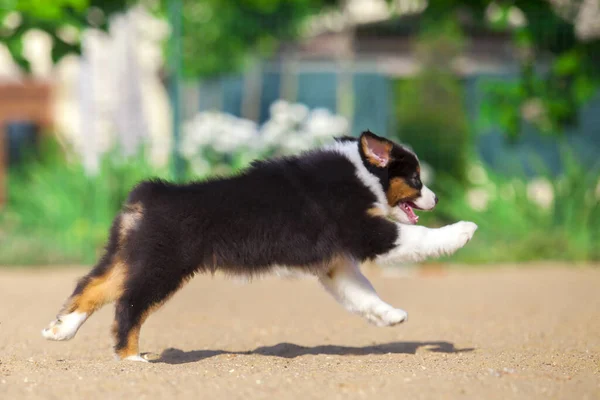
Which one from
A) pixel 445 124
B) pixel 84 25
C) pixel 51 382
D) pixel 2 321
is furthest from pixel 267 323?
pixel 445 124

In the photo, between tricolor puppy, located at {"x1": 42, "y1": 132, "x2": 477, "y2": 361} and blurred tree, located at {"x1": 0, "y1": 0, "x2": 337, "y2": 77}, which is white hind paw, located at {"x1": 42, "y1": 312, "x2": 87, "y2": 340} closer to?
tricolor puppy, located at {"x1": 42, "y1": 132, "x2": 477, "y2": 361}

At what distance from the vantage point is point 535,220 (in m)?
11.5

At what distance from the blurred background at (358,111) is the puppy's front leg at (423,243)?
5.17m

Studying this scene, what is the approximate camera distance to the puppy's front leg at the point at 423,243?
534 centimetres

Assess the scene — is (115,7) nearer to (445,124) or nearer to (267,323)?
(267,323)

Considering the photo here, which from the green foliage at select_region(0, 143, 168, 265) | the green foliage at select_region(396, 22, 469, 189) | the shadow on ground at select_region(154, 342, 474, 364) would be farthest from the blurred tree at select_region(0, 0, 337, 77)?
the shadow on ground at select_region(154, 342, 474, 364)

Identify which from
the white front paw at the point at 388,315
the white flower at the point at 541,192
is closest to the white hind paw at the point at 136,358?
the white front paw at the point at 388,315

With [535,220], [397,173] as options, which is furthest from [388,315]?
[535,220]

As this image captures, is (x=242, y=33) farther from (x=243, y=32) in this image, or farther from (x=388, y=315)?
(x=388, y=315)

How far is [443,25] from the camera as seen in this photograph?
12.8 metres

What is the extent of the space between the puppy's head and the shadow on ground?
887 mm

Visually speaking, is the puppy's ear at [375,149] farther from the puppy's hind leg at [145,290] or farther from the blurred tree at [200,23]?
the blurred tree at [200,23]

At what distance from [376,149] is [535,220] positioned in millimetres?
6355

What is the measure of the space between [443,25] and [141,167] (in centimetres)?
445
